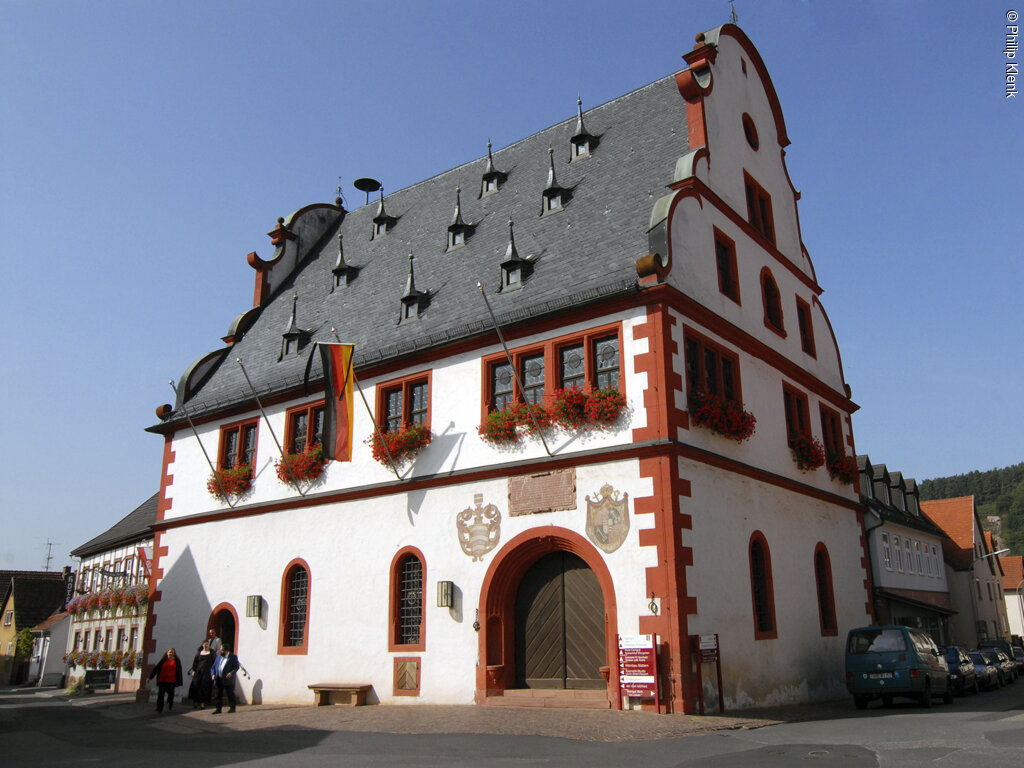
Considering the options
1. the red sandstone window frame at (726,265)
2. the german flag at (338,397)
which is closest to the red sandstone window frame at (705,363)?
the red sandstone window frame at (726,265)

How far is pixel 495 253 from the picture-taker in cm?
2045

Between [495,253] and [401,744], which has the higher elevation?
[495,253]

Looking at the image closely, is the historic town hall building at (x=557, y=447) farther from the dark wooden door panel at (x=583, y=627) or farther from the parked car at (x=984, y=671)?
the parked car at (x=984, y=671)

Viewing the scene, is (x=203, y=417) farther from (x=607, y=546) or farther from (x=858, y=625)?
(x=858, y=625)

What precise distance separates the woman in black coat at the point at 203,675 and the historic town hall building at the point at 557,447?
3.47 ft

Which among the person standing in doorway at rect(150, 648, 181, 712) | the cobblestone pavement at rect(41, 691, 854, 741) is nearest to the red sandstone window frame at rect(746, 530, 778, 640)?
the cobblestone pavement at rect(41, 691, 854, 741)

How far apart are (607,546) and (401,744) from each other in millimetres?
4701

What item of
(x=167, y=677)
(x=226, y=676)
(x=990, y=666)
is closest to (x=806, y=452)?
(x=990, y=666)

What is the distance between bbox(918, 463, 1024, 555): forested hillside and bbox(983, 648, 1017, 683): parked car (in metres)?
93.5

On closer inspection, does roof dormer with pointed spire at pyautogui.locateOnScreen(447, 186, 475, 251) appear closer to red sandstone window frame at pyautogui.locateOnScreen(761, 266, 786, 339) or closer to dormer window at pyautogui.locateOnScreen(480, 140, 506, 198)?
dormer window at pyautogui.locateOnScreen(480, 140, 506, 198)

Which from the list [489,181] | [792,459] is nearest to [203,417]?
[489,181]

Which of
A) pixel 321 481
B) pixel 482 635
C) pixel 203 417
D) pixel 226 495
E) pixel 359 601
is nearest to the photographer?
pixel 482 635

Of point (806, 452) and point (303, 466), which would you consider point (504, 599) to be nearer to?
point (303, 466)

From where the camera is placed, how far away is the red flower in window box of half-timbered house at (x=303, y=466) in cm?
2019
